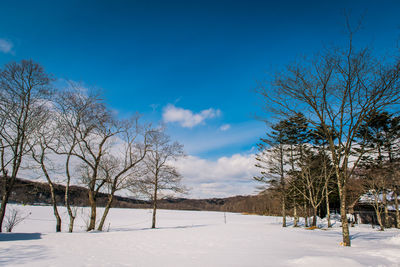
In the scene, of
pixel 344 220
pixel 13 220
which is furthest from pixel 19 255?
pixel 13 220

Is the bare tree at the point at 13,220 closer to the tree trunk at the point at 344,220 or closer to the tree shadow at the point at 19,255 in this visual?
the tree shadow at the point at 19,255

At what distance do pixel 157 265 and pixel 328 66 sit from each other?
9541 millimetres

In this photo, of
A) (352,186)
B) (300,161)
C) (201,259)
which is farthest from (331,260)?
(352,186)

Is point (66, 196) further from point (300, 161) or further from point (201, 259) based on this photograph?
point (300, 161)

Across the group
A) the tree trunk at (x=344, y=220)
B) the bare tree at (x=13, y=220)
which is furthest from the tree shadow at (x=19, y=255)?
the tree trunk at (x=344, y=220)

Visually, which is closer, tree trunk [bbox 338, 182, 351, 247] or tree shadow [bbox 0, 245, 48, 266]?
tree shadow [bbox 0, 245, 48, 266]

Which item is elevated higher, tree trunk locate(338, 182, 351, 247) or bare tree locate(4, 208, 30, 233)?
tree trunk locate(338, 182, 351, 247)

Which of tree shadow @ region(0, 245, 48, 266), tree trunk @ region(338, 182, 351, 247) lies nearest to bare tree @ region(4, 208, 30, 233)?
tree shadow @ region(0, 245, 48, 266)

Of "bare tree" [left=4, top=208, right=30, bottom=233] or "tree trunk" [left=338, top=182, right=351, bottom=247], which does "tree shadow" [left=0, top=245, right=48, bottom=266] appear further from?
"tree trunk" [left=338, top=182, right=351, bottom=247]

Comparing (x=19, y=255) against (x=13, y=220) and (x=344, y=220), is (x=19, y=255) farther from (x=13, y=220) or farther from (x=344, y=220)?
(x=13, y=220)

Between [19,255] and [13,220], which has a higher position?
[19,255]

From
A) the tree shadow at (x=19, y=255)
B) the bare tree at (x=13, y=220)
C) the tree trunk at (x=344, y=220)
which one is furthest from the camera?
the bare tree at (x=13, y=220)

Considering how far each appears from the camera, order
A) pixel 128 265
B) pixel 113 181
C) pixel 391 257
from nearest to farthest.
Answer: pixel 128 265 < pixel 391 257 < pixel 113 181

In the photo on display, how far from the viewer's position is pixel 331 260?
5.13 m
